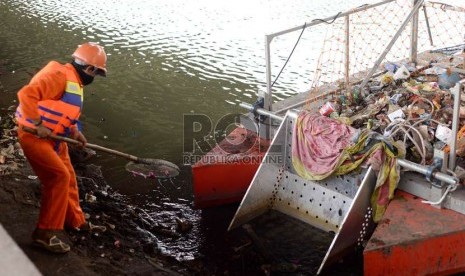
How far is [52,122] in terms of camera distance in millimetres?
5207

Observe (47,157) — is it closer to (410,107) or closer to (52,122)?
(52,122)

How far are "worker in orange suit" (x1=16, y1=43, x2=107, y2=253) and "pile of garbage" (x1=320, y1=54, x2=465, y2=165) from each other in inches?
114

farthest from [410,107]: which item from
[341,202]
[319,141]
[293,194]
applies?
[293,194]

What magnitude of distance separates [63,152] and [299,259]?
2710 mm

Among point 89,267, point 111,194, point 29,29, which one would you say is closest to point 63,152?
point 89,267

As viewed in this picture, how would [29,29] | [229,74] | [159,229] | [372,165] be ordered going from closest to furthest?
[372,165]
[159,229]
[229,74]
[29,29]

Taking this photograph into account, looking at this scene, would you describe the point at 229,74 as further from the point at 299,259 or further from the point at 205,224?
the point at 299,259

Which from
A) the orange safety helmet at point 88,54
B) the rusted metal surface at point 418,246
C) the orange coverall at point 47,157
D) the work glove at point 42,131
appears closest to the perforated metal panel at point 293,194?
the rusted metal surface at point 418,246

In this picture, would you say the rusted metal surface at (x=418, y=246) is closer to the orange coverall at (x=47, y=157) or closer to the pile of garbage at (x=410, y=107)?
the pile of garbage at (x=410, y=107)

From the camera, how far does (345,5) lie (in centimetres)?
1487

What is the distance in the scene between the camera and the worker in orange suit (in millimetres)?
4992

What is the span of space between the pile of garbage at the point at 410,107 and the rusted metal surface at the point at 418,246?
0.70 meters

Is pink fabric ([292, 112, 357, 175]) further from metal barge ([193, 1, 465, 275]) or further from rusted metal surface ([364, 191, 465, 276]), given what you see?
rusted metal surface ([364, 191, 465, 276])

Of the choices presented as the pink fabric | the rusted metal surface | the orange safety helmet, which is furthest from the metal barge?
the orange safety helmet
